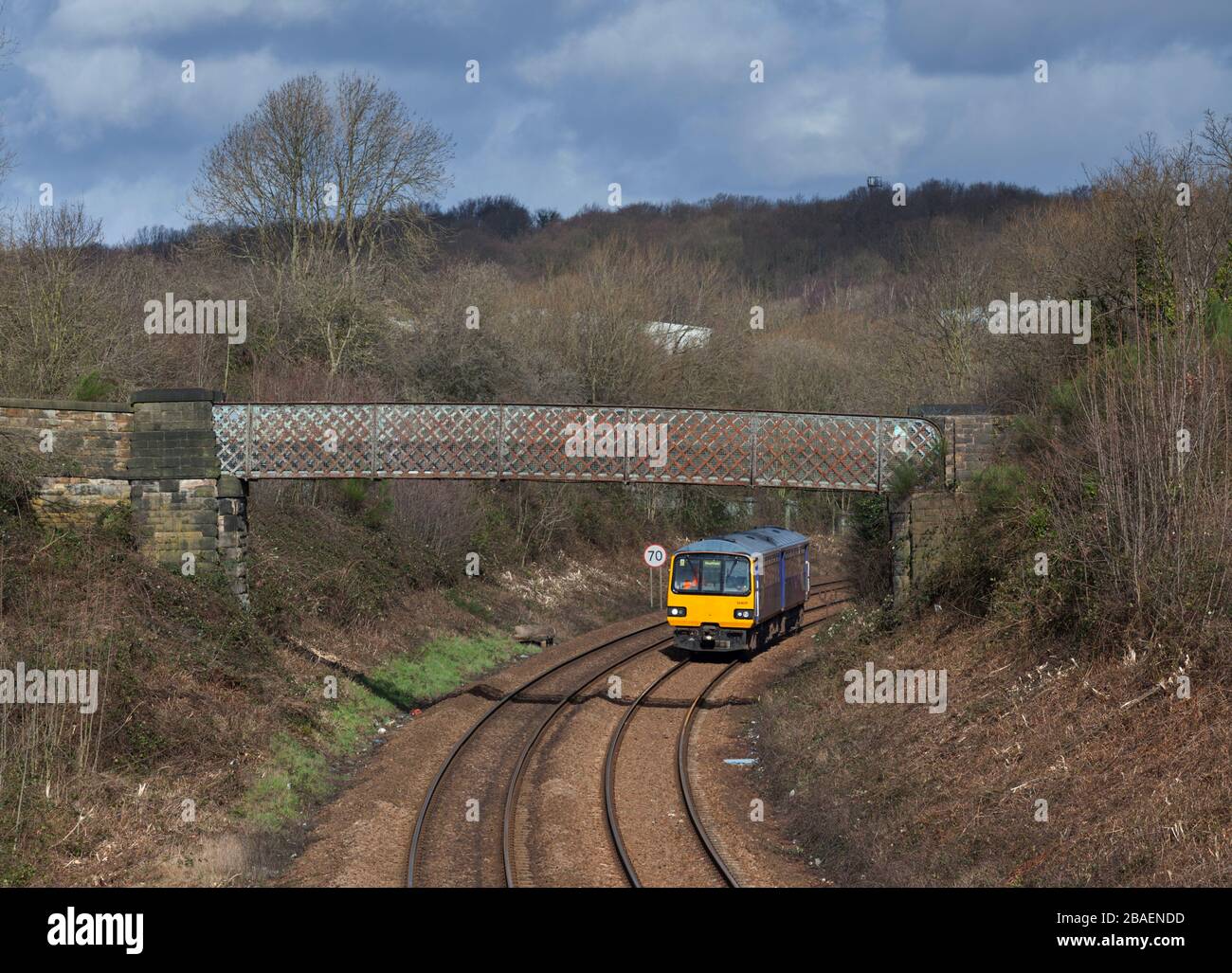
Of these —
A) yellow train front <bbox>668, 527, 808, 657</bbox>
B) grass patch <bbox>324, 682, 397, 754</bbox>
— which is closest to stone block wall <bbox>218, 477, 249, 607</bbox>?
grass patch <bbox>324, 682, 397, 754</bbox>

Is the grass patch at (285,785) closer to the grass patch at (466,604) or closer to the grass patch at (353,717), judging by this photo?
the grass patch at (353,717)

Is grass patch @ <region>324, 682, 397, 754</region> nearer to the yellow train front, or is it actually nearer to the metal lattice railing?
the metal lattice railing

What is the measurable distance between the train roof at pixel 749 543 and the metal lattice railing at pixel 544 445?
4.62 metres

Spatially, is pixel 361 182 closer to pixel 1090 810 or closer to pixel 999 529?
pixel 999 529

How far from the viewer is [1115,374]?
14.1 metres

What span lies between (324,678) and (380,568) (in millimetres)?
6247

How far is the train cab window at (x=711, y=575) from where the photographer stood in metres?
24.2

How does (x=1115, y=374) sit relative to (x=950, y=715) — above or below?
above

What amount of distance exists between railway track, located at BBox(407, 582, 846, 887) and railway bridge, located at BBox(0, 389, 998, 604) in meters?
4.18

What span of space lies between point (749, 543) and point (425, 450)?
8.55 m

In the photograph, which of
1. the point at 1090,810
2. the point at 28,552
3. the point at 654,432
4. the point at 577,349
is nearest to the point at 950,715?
the point at 1090,810

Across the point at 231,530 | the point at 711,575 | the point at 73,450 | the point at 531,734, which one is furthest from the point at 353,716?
the point at 711,575

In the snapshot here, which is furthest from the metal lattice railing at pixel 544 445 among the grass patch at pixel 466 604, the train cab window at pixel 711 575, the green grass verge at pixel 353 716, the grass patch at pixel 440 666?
the grass patch at pixel 466 604

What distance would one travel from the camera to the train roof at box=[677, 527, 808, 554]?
2434cm
